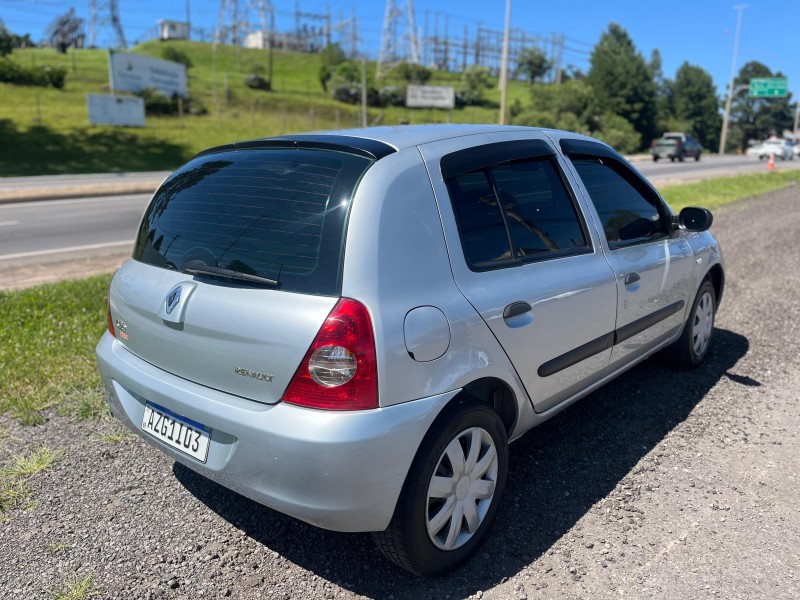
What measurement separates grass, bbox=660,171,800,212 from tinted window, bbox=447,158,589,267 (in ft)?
36.0

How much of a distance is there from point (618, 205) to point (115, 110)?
36.0m

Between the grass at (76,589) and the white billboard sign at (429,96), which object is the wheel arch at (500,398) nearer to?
the grass at (76,589)

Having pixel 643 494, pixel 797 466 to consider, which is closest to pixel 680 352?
pixel 797 466

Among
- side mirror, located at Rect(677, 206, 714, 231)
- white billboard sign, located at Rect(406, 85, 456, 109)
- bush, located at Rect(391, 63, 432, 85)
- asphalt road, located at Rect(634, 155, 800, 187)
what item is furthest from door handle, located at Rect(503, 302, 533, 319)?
bush, located at Rect(391, 63, 432, 85)

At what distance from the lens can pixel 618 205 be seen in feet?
12.2

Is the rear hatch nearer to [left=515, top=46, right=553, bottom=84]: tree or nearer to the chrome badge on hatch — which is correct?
the chrome badge on hatch

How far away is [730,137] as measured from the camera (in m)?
97.2

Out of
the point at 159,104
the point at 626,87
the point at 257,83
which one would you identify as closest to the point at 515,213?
the point at 159,104

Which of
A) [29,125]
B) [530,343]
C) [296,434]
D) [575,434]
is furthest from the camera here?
[29,125]

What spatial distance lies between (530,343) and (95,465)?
234cm

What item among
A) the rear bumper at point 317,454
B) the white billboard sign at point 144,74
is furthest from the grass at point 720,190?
the white billboard sign at point 144,74

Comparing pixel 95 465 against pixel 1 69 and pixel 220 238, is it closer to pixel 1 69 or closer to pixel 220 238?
pixel 220 238

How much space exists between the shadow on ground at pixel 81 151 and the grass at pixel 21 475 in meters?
24.5

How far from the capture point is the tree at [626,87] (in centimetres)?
6594
